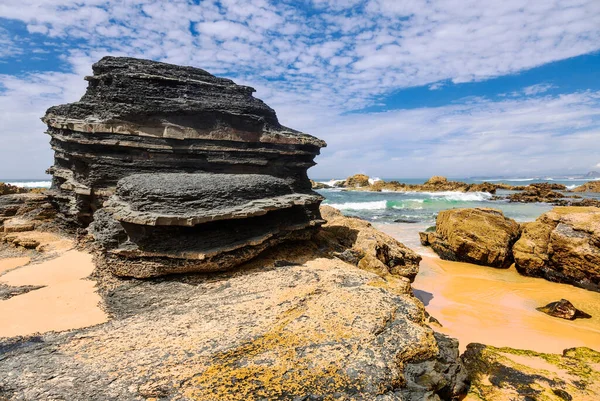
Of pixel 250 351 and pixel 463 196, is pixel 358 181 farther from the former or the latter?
pixel 250 351

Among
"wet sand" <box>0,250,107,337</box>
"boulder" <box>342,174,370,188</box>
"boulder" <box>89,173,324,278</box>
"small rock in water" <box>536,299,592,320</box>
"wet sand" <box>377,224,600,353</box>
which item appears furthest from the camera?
"boulder" <box>342,174,370,188</box>

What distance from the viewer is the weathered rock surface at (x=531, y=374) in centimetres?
382

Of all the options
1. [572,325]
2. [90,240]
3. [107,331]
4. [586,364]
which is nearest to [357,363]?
[107,331]

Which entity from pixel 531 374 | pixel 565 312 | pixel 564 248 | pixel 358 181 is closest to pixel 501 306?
pixel 565 312

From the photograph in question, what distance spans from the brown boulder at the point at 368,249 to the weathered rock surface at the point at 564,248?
4743mm

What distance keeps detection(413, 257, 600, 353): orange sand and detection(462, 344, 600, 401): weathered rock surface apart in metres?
0.84

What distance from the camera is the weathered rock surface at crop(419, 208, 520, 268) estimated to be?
10.7 metres

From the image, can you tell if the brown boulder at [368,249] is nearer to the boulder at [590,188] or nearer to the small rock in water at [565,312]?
the small rock in water at [565,312]

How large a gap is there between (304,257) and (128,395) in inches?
150

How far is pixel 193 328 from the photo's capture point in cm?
349

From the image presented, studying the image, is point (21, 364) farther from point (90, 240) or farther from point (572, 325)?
point (572, 325)

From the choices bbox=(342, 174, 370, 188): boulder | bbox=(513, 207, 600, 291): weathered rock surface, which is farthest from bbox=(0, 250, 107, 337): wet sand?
bbox=(342, 174, 370, 188): boulder

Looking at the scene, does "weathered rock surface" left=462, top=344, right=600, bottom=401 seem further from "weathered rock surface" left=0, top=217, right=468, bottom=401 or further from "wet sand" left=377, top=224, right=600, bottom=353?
"wet sand" left=377, top=224, right=600, bottom=353

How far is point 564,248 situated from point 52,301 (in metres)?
11.5
